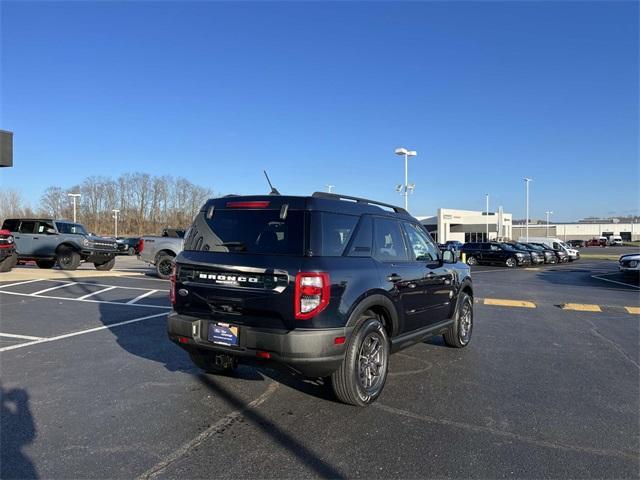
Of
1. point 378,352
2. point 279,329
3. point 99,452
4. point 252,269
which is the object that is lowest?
point 99,452

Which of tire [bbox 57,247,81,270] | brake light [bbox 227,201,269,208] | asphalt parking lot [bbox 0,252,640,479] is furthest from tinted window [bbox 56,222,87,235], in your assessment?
brake light [bbox 227,201,269,208]

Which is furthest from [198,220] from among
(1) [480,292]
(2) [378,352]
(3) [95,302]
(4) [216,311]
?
(1) [480,292]

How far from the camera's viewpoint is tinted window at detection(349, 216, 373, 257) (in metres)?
4.59

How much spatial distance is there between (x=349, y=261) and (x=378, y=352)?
39.6 inches

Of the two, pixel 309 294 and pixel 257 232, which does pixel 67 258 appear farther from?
pixel 309 294

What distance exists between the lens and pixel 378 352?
4.69 meters

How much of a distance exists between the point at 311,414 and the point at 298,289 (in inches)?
46.6

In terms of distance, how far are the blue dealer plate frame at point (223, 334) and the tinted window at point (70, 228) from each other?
16.9m

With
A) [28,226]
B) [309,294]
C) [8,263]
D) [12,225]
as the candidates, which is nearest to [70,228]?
[28,226]

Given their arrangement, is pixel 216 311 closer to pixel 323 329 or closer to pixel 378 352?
pixel 323 329

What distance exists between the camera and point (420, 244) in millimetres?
5996

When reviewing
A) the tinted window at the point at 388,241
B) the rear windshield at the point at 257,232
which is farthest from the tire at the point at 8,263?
the tinted window at the point at 388,241

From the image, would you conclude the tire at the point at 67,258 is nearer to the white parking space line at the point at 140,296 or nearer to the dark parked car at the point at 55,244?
the dark parked car at the point at 55,244

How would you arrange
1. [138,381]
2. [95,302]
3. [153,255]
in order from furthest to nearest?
[153,255]
[95,302]
[138,381]
